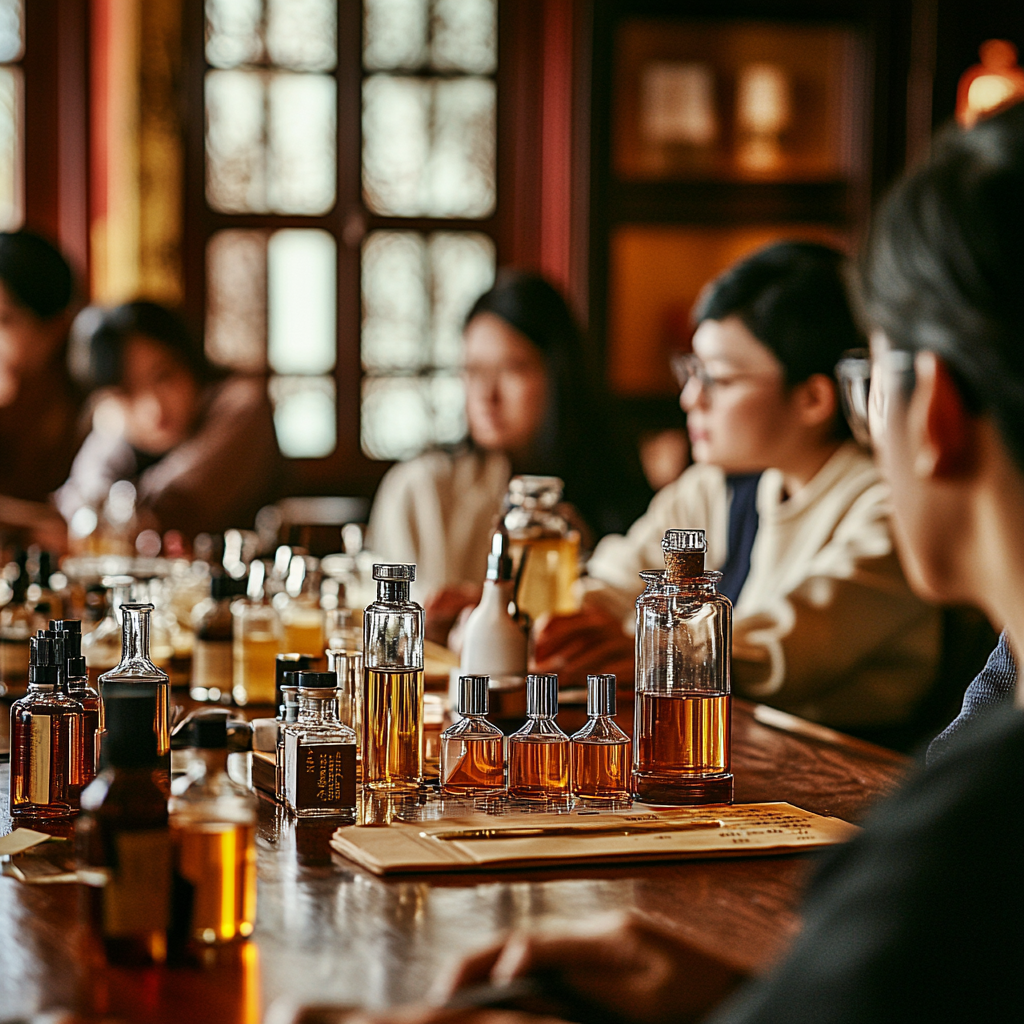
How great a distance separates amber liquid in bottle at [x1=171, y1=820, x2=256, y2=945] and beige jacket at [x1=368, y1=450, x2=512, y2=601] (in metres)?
2.59

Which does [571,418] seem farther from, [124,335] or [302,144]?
[302,144]

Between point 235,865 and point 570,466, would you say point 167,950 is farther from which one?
point 570,466

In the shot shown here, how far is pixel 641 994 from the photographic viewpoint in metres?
0.81

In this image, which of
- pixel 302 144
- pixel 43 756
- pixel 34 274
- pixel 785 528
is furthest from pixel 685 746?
pixel 302 144

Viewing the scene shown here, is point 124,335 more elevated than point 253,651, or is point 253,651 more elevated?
point 124,335

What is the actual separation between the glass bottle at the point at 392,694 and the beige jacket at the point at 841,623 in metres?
0.77

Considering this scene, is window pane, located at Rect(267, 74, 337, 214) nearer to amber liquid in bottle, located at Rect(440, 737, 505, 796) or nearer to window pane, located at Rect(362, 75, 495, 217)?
window pane, located at Rect(362, 75, 495, 217)

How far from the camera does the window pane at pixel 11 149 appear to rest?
4949 mm

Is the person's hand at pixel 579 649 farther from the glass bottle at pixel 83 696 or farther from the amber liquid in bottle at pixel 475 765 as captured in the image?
the glass bottle at pixel 83 696

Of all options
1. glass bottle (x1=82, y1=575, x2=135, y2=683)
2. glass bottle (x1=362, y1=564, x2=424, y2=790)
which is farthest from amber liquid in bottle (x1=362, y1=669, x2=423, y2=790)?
glass bottle (x1=82, y1=575, x2=135, y2=683)

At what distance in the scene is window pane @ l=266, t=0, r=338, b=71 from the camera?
16.3 ft

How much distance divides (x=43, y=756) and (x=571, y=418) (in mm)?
2183

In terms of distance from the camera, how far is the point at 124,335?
3930mm

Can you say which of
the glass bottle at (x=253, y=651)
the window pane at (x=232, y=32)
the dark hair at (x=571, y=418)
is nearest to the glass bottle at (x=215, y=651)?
the glass bottle at (x=253, y=651)
